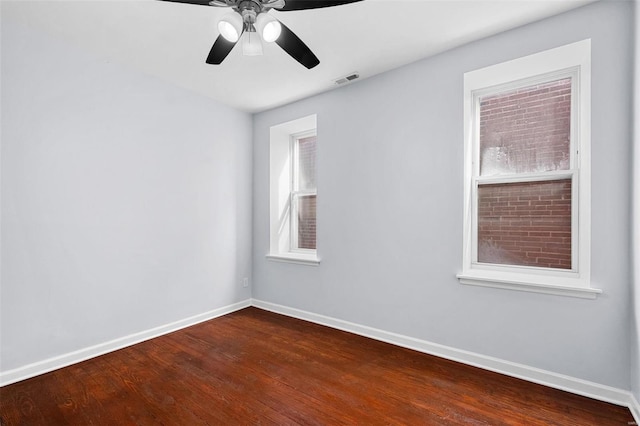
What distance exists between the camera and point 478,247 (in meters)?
2.63

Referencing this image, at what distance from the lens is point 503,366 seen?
2.35 metres

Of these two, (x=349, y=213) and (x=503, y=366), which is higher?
(x=349, y=213)

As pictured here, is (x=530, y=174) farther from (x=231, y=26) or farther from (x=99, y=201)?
(x=99, y=201)

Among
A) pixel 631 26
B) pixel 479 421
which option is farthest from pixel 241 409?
pixel 631 26

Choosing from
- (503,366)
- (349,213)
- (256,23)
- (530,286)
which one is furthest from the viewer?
(349,213)

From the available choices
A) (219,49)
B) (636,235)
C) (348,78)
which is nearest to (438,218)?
(636,235)

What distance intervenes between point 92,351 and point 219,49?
107 inches

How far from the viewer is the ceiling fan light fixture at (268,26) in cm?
167

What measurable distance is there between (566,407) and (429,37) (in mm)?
2761

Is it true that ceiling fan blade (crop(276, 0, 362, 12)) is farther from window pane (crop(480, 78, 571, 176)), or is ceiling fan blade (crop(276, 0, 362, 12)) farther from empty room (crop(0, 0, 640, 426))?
window pane (crop(480, 78, 571, 176))

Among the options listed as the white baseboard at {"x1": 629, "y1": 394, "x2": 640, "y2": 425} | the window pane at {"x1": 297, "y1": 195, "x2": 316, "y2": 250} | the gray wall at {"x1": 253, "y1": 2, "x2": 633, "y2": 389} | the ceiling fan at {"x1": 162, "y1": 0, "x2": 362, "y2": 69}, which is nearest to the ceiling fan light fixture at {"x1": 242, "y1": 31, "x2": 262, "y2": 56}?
the ceiling fan at {"x1": 162, "y1": 0, "x2": 362, "y2": 69}

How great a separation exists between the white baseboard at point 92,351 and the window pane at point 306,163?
189 cm

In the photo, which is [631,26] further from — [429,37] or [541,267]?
[541,267]

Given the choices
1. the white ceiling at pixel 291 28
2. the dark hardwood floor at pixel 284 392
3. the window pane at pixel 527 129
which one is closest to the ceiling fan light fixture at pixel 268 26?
the white ceiling at pixel 291 28
